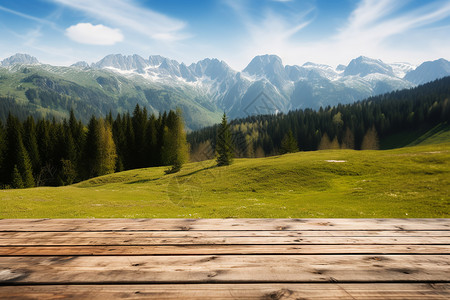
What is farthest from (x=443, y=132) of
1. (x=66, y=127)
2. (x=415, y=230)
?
(x=66, y=127)

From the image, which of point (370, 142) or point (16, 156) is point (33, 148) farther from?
point (370, 142)

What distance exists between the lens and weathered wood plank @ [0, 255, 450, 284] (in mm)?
2865

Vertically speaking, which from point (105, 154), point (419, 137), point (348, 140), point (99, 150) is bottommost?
point (419, 137)

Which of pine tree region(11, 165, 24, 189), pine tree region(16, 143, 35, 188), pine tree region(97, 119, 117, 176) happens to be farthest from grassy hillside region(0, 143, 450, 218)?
pine tree region(16, 143, 35, 188)

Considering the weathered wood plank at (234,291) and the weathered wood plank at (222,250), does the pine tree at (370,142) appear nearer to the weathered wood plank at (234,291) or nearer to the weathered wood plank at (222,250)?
the weathered wood plank at (222,250)

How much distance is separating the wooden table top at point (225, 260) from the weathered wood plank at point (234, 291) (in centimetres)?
1

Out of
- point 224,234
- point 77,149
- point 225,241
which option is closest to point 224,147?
point 77,149

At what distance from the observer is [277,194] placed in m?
32.7

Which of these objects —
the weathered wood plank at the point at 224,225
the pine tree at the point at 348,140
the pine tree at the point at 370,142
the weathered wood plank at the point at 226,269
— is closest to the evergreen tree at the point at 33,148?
the weathered wood plank at the point at 224,225

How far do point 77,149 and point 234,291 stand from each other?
89.4 meters

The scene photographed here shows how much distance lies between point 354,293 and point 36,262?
4.15 metres

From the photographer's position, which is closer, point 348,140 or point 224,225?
point 224,225

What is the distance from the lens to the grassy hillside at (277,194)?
19953 mm

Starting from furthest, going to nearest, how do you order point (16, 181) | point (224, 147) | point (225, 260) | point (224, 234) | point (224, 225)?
point (16, 181) < point (224, 147) < point (224, 225) < point (224, 234) < point (225, 260)
